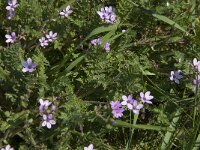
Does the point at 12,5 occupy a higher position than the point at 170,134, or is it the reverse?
the point at 12,5

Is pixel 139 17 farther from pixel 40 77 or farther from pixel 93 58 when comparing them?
pixel 40 77

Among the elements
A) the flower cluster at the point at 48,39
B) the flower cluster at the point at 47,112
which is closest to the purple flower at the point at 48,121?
the flower cluster at the point at 47,112

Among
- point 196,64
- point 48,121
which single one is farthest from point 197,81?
point 48,121

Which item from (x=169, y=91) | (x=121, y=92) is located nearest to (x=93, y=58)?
(x=121, y=92)

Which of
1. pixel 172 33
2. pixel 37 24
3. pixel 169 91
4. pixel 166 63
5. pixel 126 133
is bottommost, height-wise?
pixel 126 133

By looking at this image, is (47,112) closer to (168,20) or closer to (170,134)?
(170,134)

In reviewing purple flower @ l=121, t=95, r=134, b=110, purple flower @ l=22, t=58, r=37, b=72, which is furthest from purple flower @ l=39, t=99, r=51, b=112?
purple flower @ l=121, t=95, r=134, b=110
